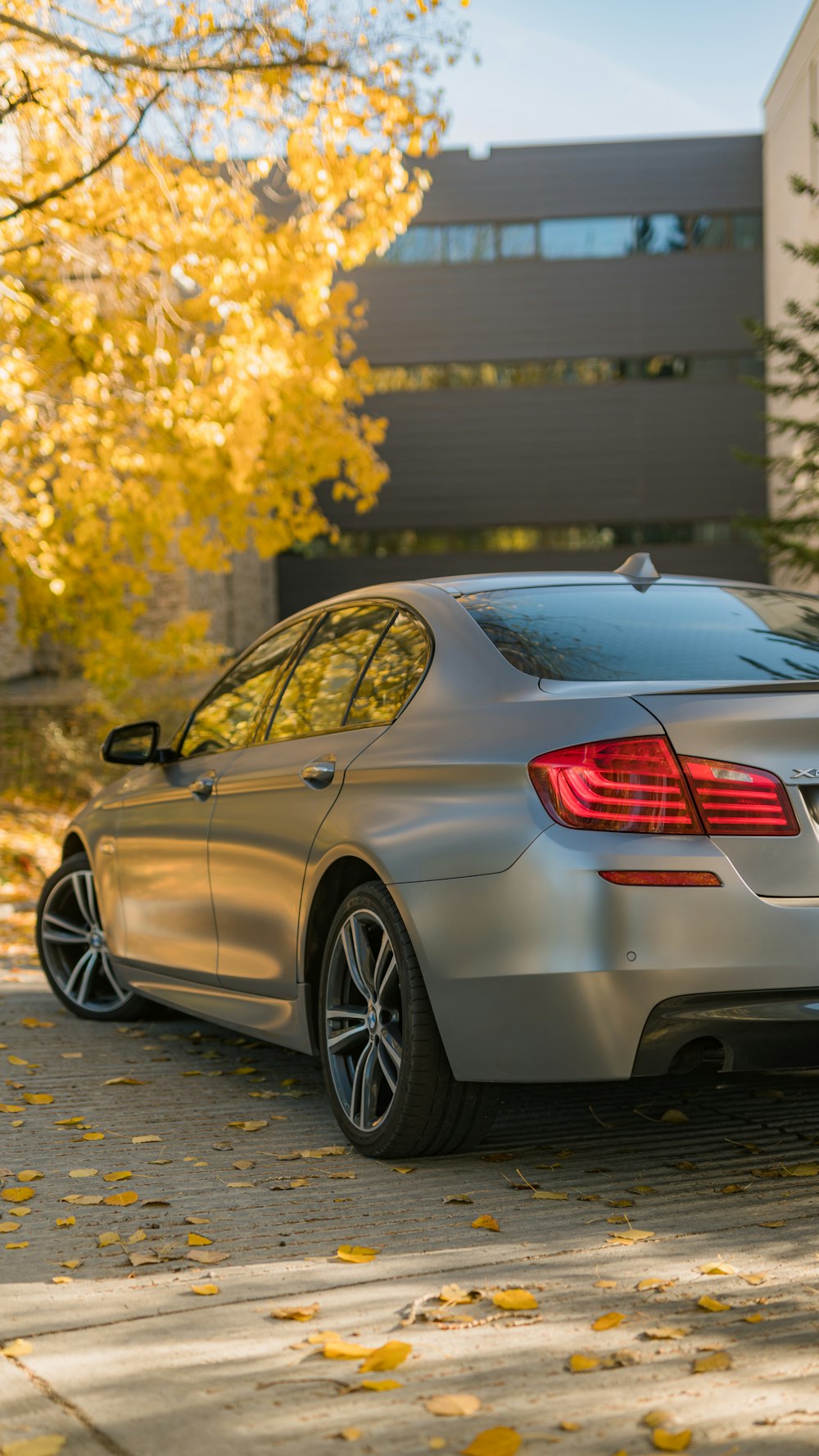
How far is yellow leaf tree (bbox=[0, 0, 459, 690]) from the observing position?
9.06 m

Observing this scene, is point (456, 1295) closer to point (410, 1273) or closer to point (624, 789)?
point (410, 1273)

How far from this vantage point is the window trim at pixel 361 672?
4.41 meters

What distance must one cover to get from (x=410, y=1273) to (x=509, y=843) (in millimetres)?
994

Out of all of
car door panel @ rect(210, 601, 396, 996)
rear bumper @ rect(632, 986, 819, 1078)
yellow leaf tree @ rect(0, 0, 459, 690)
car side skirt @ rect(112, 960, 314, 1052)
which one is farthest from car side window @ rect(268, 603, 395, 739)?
yellow leaf tree @ rect(0, 0, 459, 690)

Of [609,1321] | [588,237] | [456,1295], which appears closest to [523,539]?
[588,237]

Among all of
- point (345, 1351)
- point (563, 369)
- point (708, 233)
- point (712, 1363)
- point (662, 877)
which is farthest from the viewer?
point (563, 369)

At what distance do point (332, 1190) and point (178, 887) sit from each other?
1.80m

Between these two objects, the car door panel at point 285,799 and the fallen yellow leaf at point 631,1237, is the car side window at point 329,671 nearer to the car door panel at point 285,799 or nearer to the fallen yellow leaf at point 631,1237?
the car door panel at point 285,799

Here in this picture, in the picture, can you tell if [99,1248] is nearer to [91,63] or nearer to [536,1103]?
[536,1103]

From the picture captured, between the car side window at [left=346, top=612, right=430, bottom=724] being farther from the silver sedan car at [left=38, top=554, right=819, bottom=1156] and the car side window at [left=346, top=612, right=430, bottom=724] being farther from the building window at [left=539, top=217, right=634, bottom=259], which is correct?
the building window at [left=539, top=217, right=634, bottom=259]

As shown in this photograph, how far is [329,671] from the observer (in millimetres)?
4953

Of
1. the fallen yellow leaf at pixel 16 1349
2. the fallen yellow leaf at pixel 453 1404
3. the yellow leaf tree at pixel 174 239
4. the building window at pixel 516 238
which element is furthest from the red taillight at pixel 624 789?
the building window at pixel 516 238

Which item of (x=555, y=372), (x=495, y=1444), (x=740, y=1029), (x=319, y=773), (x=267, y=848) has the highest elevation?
(x=555, y=372)

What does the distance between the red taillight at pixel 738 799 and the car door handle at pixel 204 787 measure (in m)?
2.25
